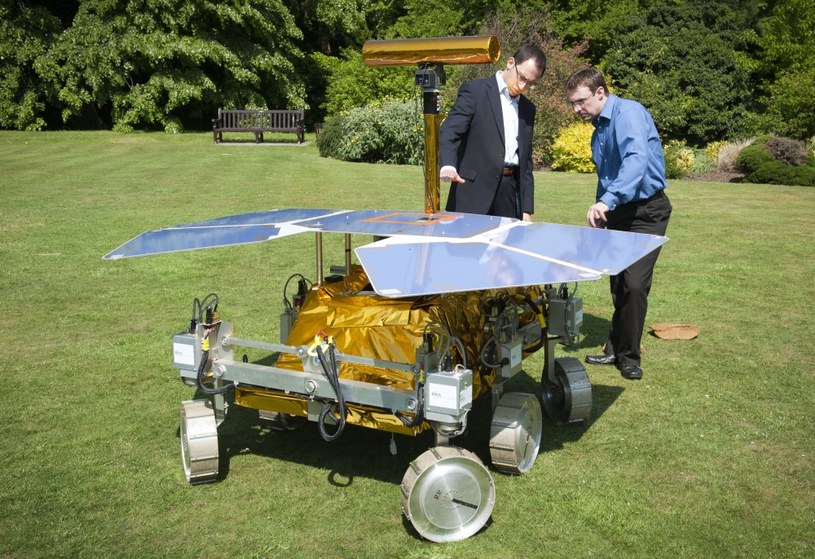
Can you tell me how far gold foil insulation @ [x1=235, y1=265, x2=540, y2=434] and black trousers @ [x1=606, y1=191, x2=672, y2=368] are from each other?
1.85 meters

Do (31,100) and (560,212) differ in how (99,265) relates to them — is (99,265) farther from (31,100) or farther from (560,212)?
(31,100)

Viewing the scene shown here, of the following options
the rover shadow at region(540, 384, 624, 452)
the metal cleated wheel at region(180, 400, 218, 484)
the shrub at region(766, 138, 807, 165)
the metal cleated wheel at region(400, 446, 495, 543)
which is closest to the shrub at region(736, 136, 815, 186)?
the shrub at region(766, 138, 807, 165)

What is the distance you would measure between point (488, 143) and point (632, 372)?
2019 millimetres

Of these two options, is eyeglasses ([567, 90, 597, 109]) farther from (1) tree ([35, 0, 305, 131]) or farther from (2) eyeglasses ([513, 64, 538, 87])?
(1) tree ([35, 0, 305, 131])

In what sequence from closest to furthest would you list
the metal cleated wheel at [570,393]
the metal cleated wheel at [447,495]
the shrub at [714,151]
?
the metal cleated wheel at [447,495] → the metal cleated wheel at [570,393] → the shrub at [714,151]

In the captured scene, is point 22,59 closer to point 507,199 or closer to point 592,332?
point 592,332

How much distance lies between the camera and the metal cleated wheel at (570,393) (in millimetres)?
5336

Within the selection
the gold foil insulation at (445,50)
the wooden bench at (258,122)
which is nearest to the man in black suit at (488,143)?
the gold foil insulation at (445,50)

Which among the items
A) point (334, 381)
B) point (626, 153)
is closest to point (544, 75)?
point (626, 153)

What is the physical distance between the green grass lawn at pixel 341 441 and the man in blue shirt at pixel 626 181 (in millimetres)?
355

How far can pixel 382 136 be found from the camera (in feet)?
75.8

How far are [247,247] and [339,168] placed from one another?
32.1 feet

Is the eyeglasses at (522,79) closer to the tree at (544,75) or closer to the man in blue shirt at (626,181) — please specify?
the man in blue shirt at (626,181)

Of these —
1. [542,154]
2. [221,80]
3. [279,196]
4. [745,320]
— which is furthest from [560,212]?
[221,80]
